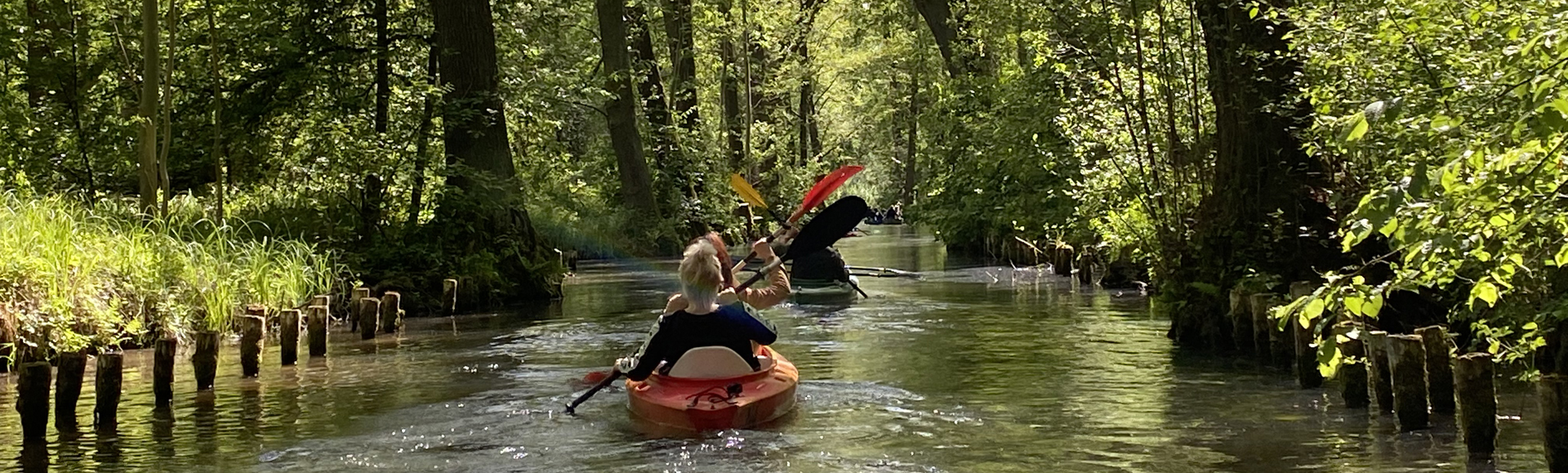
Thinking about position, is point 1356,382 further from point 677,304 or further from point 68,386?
point 68,386

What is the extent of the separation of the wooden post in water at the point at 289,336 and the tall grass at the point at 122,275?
1.19 m

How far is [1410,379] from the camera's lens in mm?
8078

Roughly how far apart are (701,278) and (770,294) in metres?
1.83

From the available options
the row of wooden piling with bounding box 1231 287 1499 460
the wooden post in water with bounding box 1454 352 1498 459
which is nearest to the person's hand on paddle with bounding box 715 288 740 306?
the row of wooden piling with bounding box 1231 287 1499 460

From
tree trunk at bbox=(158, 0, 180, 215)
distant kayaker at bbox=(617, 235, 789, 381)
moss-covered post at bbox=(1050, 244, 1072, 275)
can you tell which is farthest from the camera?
moss-covered post at bbox=(1050, 244, 1072, 275)

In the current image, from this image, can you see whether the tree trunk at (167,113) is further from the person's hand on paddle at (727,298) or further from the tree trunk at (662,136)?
the tree trunk at (662,136)

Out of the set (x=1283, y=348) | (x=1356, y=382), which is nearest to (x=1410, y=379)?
(x=1356, y=382)

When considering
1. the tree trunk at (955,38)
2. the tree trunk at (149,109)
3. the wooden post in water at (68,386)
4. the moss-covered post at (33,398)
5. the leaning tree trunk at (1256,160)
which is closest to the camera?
the moss-covered post at (33,398)

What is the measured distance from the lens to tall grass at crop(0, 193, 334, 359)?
11117 millimetres

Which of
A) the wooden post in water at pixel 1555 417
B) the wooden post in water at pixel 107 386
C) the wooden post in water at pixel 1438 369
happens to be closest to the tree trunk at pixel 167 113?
the wooden post in water at pixel 107 386

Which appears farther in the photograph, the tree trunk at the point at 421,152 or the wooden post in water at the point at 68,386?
the tree trunk at the point at 421,152

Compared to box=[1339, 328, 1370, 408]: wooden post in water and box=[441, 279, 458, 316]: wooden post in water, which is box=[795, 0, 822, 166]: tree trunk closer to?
box=[441, 279, 458, 316]: wooden post in water

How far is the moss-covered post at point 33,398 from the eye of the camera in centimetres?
856

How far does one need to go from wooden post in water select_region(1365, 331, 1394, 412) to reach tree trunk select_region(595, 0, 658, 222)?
63.5 ft
